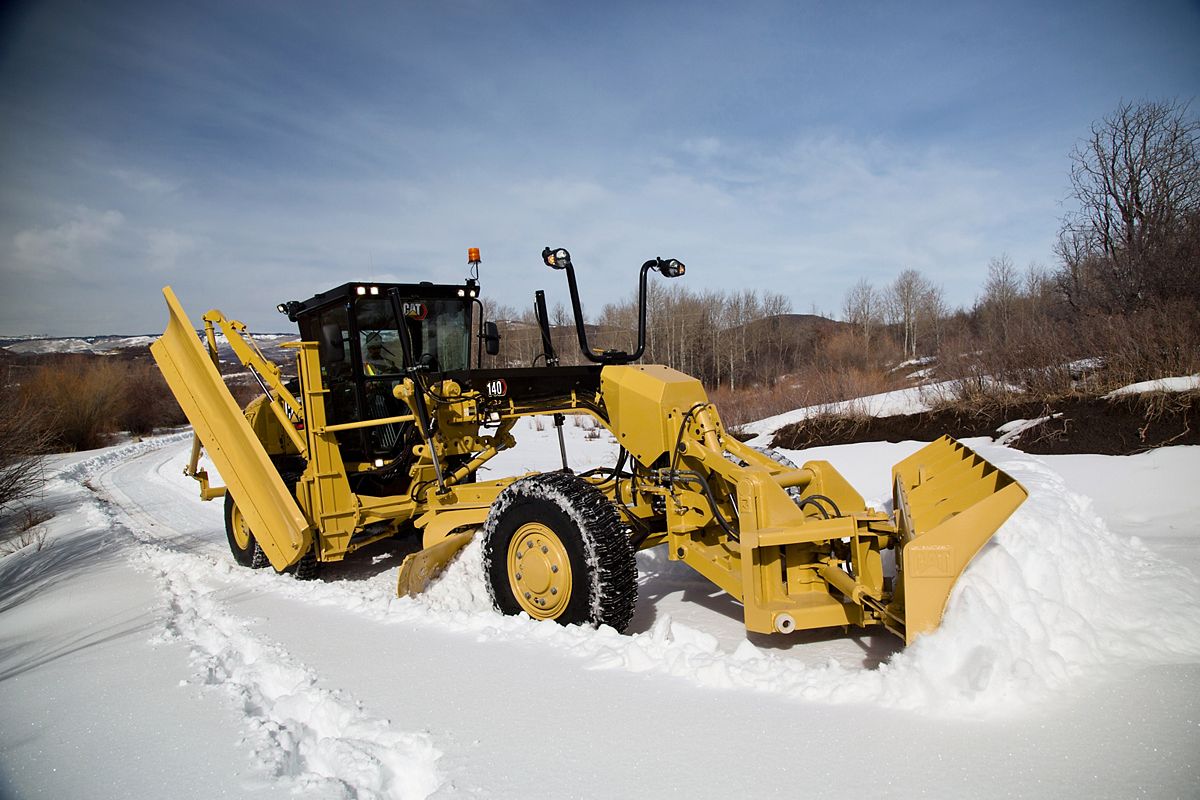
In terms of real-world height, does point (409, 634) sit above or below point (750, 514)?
below

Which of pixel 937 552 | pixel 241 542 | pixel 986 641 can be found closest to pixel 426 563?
pixel 241 542

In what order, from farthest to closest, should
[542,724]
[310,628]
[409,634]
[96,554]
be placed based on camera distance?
1. [96,554]
2. [310,628]
3. [409,634]
4. [542,724]

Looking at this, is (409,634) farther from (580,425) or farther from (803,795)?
(580,425)

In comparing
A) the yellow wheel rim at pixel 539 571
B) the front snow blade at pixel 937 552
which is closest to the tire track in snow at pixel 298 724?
the yellow wheel rim at pixel 539 571

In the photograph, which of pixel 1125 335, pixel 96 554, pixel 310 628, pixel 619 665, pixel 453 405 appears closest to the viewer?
pixel 619 665

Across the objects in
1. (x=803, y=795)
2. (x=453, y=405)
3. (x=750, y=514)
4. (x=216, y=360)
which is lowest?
(x=803, y=795)

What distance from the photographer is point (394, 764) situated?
8.79 feet

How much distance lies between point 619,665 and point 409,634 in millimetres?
1399

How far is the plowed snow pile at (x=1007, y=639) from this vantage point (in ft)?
9.36

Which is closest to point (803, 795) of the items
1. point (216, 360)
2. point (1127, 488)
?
point (216, 360)

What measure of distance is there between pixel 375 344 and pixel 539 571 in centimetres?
294

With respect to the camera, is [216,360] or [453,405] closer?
[453,405]

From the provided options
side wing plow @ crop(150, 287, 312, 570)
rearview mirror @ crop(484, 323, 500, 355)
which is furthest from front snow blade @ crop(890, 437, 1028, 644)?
side wing plow @ crop(150, 287, 312, 570)

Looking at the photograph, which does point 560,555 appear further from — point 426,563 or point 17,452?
point 17,452
